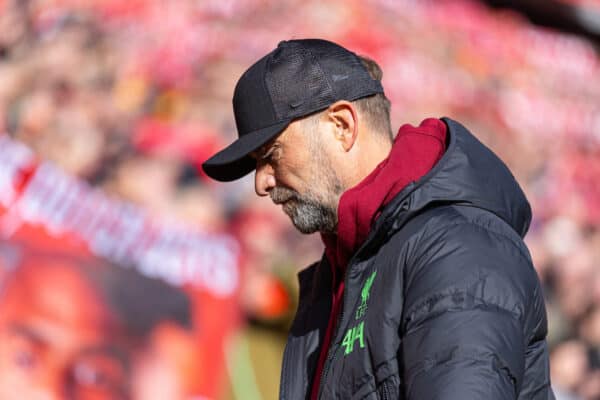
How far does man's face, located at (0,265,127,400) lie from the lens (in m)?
3.36

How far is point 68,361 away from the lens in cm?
342

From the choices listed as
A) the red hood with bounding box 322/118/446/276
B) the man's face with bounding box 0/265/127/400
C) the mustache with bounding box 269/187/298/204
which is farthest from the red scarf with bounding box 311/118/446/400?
the man's face with bounding box 0/265/127/400


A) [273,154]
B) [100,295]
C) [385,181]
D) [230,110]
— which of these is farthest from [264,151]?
[230,110]

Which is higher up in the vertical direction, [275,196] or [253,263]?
[275,196]

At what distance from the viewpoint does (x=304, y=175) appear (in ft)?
5.41

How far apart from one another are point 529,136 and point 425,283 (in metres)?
3.83

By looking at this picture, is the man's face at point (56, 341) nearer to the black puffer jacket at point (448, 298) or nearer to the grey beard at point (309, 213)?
the grey beard at point (309, 213)

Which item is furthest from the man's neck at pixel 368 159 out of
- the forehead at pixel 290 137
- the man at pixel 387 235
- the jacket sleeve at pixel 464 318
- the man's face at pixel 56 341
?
the man's face at pixel 56 341

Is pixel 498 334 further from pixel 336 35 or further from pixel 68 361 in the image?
pixel 336 35

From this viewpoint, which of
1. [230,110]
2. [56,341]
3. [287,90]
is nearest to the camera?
[287,90]

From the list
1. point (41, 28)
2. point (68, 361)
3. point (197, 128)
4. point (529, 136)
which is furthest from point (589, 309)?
point (41, 28)

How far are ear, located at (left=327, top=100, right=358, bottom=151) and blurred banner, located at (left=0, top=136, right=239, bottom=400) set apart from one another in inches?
82.2

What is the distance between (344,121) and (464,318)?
0.46 m

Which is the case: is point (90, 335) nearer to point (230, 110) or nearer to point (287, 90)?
point (230, 110)
